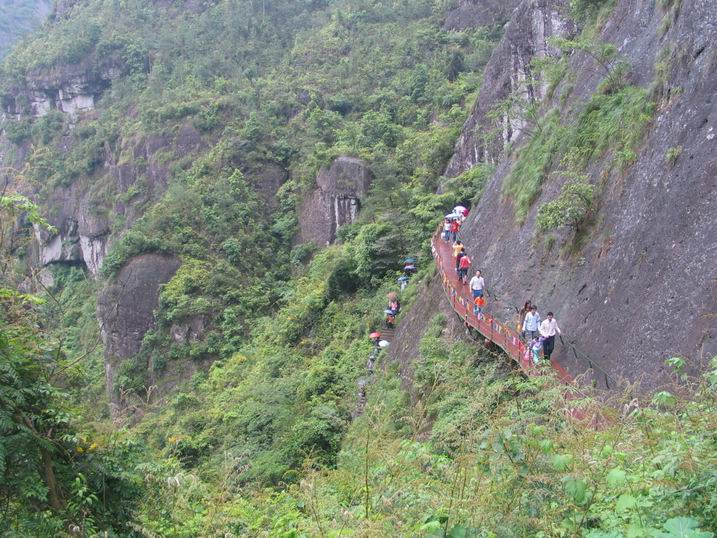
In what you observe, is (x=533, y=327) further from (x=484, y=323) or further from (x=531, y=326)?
(x=484, y=323)

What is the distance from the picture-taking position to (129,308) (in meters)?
30.0

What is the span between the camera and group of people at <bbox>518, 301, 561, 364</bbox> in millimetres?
9289

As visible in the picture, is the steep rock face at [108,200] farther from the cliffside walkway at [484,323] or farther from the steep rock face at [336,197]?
the cliffside walkway at [484,323]

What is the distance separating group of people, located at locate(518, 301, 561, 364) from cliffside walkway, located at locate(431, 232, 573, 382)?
13 centimetres

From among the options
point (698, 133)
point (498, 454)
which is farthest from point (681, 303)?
point (498, 454)

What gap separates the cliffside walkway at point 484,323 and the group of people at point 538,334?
0.13 metres

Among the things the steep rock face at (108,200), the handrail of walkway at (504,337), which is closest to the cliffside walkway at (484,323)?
the handrail of walkway at (504,337)

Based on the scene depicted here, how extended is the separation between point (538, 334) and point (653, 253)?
81.0 inches

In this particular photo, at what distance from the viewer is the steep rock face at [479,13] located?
40.3 metres

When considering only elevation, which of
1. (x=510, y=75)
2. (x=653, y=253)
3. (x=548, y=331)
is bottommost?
(x=510, y=75)

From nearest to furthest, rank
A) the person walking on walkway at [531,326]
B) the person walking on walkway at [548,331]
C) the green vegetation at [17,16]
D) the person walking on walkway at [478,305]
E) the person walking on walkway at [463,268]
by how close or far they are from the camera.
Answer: the person walking on walkway at [548,331] < the person walking on walkway at [531,326] < the person walking on walkway at [478,305] < the person walking on walkway at [463,268] < the green vegetation at [17,16]

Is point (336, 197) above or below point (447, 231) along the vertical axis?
below

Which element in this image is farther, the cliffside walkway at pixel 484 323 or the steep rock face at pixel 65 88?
the steep rock face at pixel 65 88

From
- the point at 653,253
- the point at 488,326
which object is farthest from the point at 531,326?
the point at 653,253
